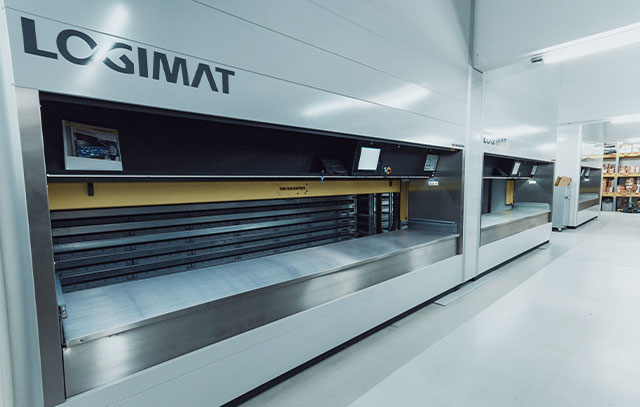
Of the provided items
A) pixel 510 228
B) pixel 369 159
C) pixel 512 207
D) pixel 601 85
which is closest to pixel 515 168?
pixel 510 228

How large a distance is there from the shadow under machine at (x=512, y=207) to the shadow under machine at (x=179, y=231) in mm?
1678

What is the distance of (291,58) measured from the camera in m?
1.64

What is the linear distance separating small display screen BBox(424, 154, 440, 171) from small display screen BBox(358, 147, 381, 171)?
92cm

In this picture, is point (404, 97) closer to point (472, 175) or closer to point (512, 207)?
point (472, 175)

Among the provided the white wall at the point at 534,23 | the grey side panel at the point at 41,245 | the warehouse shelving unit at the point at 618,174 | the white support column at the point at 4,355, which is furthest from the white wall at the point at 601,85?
the white support column at the point at 4,355

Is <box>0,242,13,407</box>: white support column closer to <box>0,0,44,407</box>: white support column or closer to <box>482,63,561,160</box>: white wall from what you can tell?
<box>0,0,44,407</box>: white support column

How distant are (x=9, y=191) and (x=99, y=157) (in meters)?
0.40

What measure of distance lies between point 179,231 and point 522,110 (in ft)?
15.6

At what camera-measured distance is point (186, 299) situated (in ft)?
4.63

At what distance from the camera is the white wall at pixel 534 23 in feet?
7.44

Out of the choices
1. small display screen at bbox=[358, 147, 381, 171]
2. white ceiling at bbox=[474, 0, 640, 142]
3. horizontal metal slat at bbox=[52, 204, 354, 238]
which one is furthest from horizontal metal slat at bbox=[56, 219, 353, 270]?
white ceiling at bbox=[474, 0, 640, 142]

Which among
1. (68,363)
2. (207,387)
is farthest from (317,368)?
(68,363)

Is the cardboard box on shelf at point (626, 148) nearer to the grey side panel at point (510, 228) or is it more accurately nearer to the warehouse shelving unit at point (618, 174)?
the warehouse shelving unit at point (618, 174)

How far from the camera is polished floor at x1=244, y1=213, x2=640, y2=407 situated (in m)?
1.70
